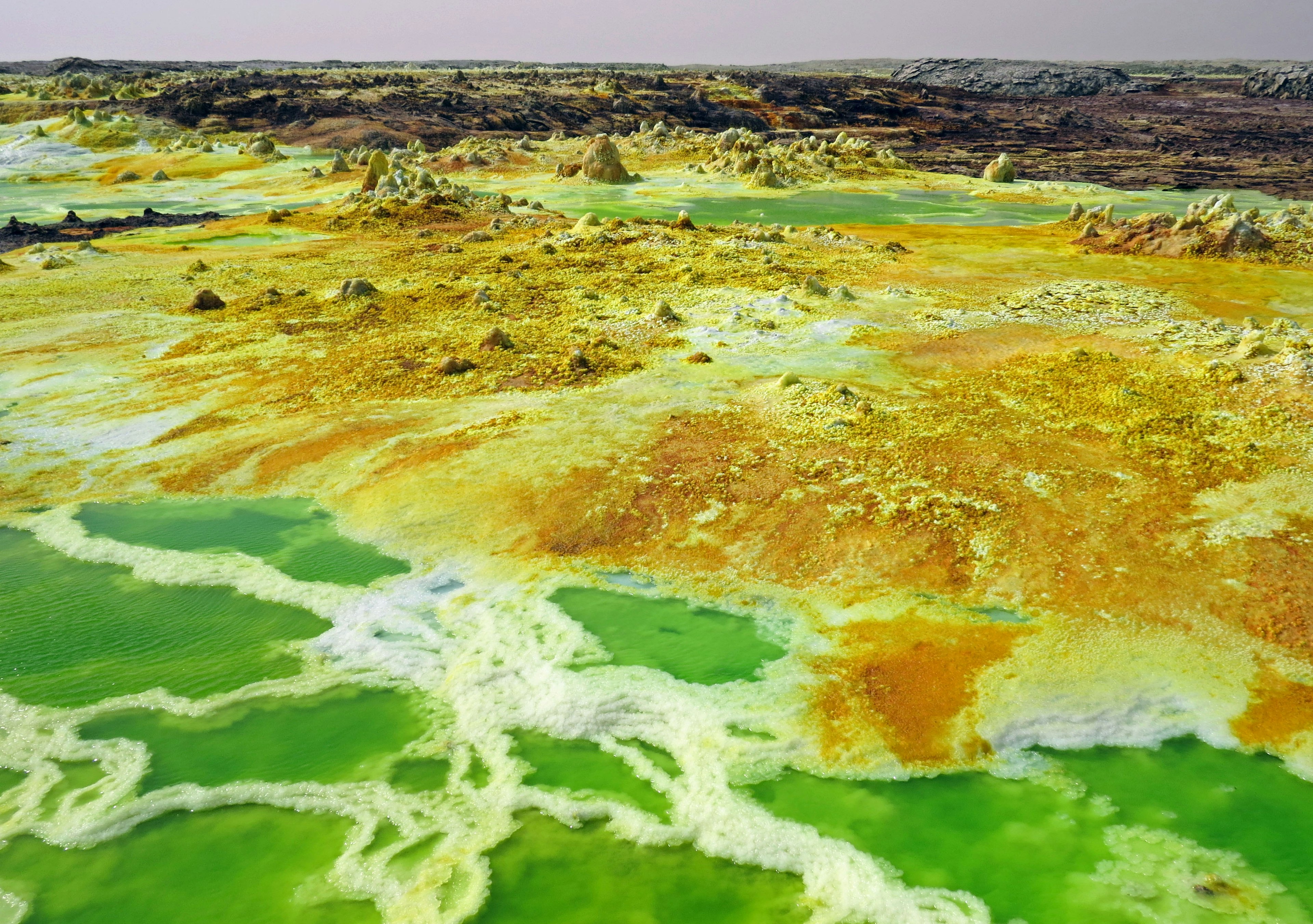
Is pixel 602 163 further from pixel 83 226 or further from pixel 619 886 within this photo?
pixel 619 886

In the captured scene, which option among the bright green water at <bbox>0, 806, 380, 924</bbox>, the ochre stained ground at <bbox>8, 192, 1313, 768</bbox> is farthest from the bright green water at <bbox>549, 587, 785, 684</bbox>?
the bright green water at <bbox>0, 806, 380, 924</bbox>

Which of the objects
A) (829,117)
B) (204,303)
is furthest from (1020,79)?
(204,303)

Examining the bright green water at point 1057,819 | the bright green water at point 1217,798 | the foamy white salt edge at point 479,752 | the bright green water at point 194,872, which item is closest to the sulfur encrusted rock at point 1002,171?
the bright green water at point 1217,798

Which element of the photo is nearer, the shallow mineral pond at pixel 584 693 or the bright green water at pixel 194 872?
the bright green water at pixel 194 872

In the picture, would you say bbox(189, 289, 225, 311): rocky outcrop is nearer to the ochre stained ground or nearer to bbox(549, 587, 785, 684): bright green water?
the ochre stained ground

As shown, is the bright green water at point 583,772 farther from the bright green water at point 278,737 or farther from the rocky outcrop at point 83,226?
the rocky outcrop at point 83,226

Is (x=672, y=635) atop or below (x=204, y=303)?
below

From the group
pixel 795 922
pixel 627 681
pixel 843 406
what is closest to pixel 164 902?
pixel 627 681
